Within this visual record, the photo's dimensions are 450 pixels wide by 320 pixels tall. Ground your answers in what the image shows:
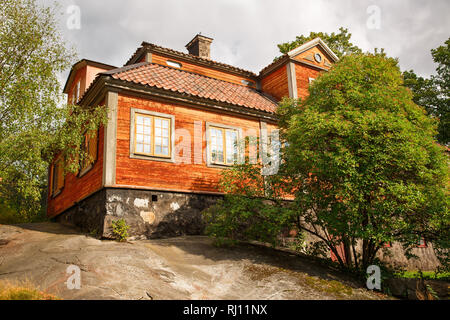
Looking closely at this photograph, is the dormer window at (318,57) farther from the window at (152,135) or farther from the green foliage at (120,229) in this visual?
the green foliage at (120,229)

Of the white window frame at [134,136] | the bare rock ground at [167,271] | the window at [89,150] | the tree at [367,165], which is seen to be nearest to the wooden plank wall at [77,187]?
the window at [89,150]

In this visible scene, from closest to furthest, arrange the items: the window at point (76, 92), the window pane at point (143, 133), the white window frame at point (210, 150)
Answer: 1. the window pane at point (143, 133)
2. the white window frame at point (210, 150)
3. the window at point (76, 92)

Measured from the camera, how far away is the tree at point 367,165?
9734mm

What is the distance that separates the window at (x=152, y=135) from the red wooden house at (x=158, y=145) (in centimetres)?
3

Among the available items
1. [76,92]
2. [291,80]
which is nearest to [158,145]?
[291,80]

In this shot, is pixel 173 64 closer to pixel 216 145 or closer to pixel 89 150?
pixel 216 145

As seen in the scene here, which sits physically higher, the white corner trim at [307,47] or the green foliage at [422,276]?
the white corner trim at [307,47]

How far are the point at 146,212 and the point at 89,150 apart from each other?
3.81m

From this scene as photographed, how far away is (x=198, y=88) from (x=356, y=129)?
7.36 m

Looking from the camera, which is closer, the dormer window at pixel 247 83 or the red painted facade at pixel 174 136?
the red painted facade at pixel 174 136

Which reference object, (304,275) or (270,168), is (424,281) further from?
(270,168)

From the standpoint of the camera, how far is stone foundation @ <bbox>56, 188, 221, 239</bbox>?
1181 centimetres
